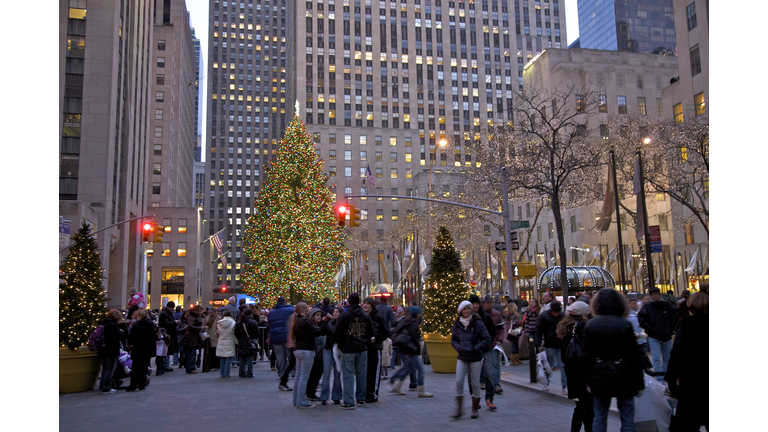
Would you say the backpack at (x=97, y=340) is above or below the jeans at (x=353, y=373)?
above

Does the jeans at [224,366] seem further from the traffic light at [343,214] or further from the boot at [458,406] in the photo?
the traffic light at [343,214]

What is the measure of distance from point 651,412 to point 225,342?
1192 centimetres

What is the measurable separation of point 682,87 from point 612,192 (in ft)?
74.9

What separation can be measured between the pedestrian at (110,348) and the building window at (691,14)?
41.8m

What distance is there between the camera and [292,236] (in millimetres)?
41000

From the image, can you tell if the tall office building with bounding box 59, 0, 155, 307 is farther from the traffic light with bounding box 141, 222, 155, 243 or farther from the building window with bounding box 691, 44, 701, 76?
the building window with bounding box 691, 44, 701, 76

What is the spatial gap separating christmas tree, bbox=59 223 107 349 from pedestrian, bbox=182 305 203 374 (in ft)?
11.7

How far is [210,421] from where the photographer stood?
965 centimetres

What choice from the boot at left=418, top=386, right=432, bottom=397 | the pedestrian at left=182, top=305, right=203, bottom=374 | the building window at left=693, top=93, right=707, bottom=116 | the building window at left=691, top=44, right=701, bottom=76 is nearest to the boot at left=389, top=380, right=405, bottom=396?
the boot at left=418, top=386, right=432, bottom=397

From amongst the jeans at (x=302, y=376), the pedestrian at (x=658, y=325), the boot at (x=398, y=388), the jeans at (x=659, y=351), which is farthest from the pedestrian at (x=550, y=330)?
the jeans at (x=302, y=376)

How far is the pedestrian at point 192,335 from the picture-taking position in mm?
17375

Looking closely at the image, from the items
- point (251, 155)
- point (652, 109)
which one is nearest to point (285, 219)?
point (652, 109)

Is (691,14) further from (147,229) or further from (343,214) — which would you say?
(147,229)

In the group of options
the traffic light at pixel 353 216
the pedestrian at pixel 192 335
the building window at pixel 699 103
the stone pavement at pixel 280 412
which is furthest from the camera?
the building window at pixel 699 103
